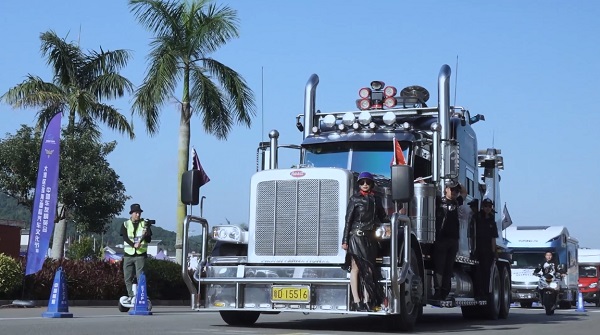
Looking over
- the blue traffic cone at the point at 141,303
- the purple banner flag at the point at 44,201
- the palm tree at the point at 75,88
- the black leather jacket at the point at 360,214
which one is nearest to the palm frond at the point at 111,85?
the palm tree at the point at 75,88

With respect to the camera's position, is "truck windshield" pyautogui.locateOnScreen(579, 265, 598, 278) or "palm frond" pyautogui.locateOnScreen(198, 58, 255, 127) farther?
"truck windshield" pyautogui.locateOnScreen(579, 265, 598, 278)

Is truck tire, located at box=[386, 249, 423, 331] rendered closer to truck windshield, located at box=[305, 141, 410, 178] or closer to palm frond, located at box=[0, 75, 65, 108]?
truck windshield, located at box=[305, 141, 410, 178]

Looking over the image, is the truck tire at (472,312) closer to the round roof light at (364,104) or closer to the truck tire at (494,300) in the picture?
the truck tire at (494,300)

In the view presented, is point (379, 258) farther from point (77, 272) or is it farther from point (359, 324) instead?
point (77, 272)

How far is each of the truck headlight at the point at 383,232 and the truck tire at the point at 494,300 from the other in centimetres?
543

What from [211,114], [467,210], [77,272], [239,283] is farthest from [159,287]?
[239,283]

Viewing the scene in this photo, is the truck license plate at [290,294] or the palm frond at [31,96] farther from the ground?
the palm frond at [31,96]

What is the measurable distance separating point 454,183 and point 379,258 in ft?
8.21

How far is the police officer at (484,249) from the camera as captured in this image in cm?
1705

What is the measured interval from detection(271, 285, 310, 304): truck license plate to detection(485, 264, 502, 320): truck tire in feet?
19.1

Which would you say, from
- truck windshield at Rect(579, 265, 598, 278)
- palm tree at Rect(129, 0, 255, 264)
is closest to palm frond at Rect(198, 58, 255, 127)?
palm tree at Rect(129, 0, 255, 264)

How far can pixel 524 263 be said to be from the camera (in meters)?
32.4

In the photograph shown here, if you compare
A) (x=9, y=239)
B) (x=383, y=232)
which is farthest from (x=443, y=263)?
(x=9, y=239)

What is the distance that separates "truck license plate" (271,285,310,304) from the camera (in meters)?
12.5
